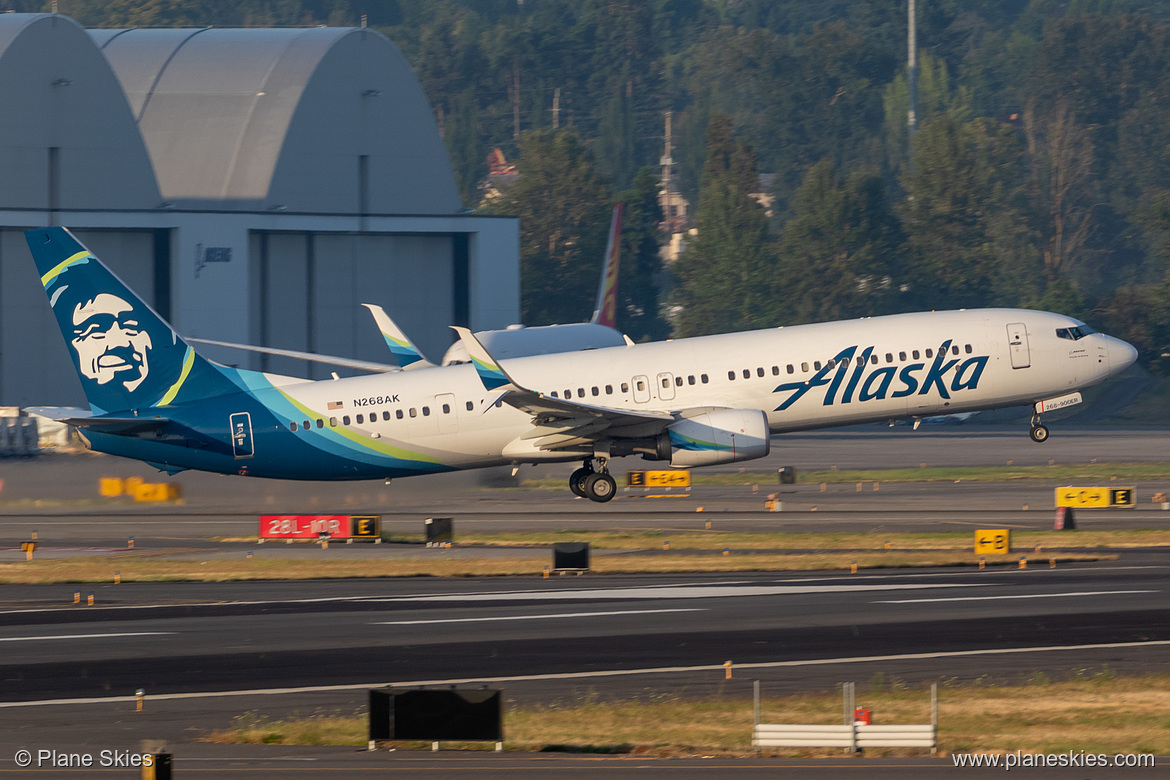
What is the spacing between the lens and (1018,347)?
44.0m

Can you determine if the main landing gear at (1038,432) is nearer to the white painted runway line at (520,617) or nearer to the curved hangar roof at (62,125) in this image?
the white painted runway line at (520,617)

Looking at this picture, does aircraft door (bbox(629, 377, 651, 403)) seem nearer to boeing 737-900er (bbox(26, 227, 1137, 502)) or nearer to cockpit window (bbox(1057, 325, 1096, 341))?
boeing 737-900er (bbox(26, 227, 1137, 502))

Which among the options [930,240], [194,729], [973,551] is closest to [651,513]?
[973,551]

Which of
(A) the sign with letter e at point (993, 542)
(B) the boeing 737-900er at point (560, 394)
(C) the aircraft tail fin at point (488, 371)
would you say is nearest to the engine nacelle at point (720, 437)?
(B) the boeing 737-900er at point (560, 394)

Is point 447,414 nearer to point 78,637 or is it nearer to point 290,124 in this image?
point 78,637

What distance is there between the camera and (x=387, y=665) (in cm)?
2380

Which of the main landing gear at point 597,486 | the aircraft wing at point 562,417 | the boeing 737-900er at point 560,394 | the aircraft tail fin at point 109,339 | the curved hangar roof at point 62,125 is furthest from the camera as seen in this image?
the curved hangar roof at point 62,125

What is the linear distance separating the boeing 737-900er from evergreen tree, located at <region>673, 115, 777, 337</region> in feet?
240

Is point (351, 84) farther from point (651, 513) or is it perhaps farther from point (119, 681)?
point (119, 681)

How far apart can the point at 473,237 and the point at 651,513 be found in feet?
123

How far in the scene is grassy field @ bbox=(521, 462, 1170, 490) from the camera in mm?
55791

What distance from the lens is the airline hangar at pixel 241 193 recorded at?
69.4 metres

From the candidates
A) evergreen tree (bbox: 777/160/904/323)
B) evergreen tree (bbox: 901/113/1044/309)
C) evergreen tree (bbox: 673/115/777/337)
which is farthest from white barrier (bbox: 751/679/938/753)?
evergreen tree (bbox: 901/113/1044/309)

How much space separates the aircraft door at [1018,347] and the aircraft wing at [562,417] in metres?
9.60
